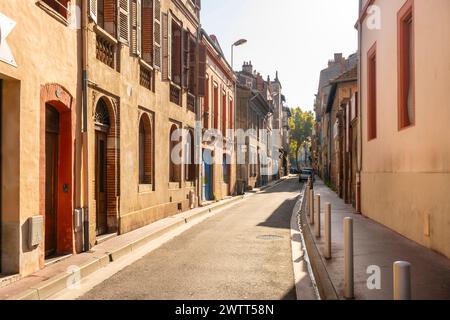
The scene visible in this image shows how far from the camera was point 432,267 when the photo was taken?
21.5 ft

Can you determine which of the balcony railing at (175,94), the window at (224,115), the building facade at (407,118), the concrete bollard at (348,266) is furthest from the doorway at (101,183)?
the window at (224,115)

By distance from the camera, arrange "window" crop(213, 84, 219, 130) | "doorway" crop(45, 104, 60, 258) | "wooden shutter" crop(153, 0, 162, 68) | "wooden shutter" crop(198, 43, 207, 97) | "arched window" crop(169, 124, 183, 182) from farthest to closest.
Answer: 1. "window" crop(213, 84, 219, 130)
2. "wooden shutter" crop(198, 43, 207, 97)
3. "arched window" crop(169, 124, 183, 182)
4. "wooden shutter" crop(153, 0, 162, 68)
5. "doorway" crop(45, 104, 60, 258)

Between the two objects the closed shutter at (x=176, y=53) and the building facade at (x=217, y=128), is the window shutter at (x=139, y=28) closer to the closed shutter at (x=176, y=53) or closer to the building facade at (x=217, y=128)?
the closed shutter at (x=176, y=53)

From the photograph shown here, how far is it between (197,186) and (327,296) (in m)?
13.8

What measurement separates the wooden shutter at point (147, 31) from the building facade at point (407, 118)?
259 inches

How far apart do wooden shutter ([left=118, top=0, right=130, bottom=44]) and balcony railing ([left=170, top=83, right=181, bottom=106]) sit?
4.29m

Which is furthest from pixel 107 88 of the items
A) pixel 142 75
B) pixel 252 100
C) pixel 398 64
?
pixel 252 100

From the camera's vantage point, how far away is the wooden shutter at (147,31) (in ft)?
44.1

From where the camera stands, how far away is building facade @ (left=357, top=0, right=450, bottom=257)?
7.64 metres

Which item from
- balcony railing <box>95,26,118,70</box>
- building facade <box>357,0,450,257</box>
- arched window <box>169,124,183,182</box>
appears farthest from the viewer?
arched window <box>169,124,183,182</box>

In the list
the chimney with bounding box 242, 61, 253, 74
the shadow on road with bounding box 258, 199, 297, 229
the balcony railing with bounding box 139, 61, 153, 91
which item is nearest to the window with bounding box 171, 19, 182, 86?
the balcony railing with bounding box 139, 61, 153, 91

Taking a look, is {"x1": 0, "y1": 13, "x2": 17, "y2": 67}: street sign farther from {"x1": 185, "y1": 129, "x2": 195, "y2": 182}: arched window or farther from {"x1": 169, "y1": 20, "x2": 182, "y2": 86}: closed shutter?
{"x1": 185, "y1": 129, "x2": 195, "y2": 182}: arched window
